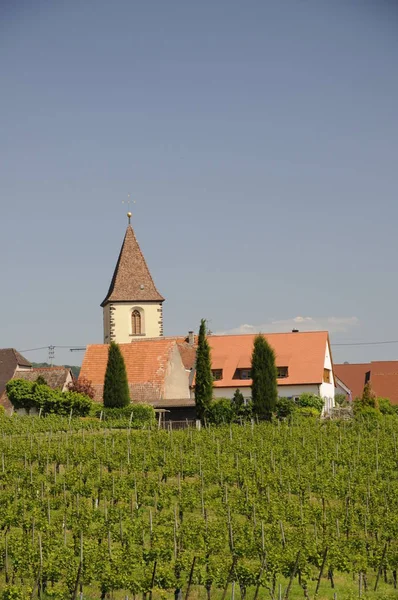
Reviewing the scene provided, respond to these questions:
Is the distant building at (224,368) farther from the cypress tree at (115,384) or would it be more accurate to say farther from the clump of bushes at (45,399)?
the clump of bushes at (45,399)

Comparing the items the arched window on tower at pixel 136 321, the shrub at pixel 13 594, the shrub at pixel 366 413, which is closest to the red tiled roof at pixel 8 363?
the arched window on tower at pixel 136 321

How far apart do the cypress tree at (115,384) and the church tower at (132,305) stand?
23840 mm

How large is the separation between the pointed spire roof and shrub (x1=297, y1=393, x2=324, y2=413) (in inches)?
894

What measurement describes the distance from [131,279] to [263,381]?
29.5 m

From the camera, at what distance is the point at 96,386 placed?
54.2 metres

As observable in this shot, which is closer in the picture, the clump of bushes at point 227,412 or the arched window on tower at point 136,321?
the clump of bushes at point 227,412

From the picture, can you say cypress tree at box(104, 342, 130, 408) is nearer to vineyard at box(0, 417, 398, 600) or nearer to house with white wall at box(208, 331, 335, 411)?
house with white wall at box(208, 331, 335, 411)

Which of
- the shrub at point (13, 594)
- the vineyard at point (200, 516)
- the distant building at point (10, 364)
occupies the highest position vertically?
the distant building at point (10, 364)

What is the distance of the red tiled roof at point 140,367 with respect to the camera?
5284 cm

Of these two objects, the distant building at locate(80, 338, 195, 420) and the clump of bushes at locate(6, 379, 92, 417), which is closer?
the clump of bushes at locate(6, 379, 92, 417)

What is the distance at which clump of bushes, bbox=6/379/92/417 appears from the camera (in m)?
44.4

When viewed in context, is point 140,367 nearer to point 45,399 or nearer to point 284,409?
point 45,399

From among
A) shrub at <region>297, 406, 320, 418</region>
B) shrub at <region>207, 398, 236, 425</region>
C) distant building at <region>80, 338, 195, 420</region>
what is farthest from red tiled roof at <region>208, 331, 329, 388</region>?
shrub at <region>207, 398, 236, 425</region>

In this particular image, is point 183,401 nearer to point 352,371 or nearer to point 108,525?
point 352,371
